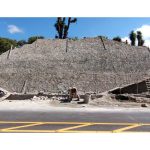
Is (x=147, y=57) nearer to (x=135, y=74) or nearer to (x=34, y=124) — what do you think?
(x=135, y=74)

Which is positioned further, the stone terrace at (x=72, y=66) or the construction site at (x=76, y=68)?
the stone terrace at (x=72, y=66)

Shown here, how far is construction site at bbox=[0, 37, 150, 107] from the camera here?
33.9m

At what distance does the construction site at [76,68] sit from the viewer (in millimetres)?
33938

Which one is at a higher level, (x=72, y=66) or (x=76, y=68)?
(x=72, y=66)

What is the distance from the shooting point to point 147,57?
128 feet

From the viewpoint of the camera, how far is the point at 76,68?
120 ft

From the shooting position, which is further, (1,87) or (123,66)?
(123,66)

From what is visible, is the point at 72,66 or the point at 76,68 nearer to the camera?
the point at 76,68

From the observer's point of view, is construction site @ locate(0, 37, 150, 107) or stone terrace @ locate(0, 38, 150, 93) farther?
stone terrace @ locate(0, 38, 150, 93)

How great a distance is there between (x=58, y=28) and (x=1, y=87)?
1927 centimetres
